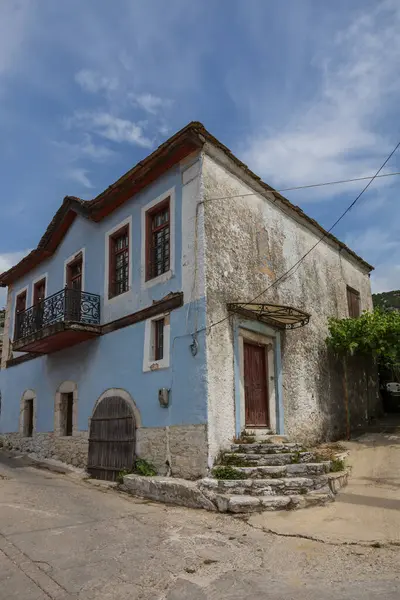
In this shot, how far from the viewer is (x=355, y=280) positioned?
53.4 ft

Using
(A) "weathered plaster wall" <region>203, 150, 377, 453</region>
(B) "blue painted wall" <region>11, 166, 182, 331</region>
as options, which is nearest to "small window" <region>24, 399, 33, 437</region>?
(B) "blue painted wall" <region>11, 166, 182, 331</region>

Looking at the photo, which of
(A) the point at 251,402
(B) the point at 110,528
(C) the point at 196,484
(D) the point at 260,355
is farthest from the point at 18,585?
(D) the point at 260,355

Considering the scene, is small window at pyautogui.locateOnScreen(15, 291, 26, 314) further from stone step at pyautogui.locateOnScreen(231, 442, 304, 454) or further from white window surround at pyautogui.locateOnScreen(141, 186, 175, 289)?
stone step at pyautogui.locateOnScreen(231, 442, 304, 454)

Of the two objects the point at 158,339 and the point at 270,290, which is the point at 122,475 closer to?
the point at 158,339

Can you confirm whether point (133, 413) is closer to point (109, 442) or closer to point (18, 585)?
point (109, 442)

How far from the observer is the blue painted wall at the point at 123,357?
30.1 feet

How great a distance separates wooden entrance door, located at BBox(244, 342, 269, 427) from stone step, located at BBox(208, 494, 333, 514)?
2.37 metres

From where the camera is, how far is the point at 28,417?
1527cm

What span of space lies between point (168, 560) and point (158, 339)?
17.8ft

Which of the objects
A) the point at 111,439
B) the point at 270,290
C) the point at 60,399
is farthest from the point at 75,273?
the point at 270,290

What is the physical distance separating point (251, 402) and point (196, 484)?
249 cm

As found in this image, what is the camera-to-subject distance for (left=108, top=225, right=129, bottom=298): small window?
11.9 meters

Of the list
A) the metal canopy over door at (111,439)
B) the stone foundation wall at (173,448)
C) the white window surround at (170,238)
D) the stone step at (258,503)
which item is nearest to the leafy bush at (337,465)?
the stone step at (258,503)

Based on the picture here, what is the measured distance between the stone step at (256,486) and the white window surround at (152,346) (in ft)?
8.47
